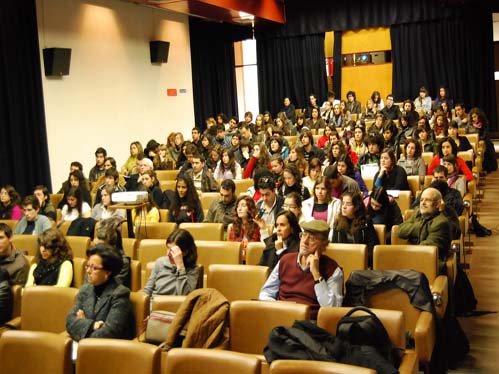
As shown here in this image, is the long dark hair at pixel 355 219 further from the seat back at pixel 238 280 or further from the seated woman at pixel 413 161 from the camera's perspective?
the seated woman at pixel 413 161

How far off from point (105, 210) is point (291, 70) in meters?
9.60

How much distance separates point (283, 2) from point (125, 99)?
5.37 metres

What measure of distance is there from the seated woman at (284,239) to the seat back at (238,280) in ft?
0.95

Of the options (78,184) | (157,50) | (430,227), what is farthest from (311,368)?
(157,50)

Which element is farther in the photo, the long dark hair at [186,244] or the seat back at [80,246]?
the seat back at [80,246]

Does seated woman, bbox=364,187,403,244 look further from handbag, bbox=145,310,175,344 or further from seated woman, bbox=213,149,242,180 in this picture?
seated woman, bbox=213,149,242,180

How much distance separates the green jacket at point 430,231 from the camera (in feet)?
15.0

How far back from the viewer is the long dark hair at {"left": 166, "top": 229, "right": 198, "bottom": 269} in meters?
4.10

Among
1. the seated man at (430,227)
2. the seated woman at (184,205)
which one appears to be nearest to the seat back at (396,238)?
the seated man at (430,227)

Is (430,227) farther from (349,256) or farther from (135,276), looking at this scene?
(135,276)

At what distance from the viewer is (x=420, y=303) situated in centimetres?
371

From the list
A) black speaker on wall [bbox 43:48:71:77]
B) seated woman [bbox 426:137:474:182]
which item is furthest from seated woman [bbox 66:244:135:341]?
black speaker on wall [bbox 43:48:71:77]

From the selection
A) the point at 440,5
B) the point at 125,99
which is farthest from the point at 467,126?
the point at 125,99

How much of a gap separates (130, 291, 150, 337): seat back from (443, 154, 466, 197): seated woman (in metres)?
3.63
